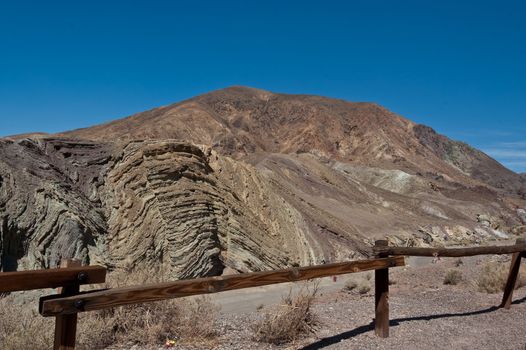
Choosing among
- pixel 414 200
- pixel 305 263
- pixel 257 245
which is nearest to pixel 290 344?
pixel 257 245

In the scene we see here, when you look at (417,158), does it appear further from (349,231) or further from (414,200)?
(349,231)

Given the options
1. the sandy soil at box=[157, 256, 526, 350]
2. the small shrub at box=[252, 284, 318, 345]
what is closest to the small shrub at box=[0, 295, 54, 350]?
the sandy soil at box=[157, 256, 526, 350]

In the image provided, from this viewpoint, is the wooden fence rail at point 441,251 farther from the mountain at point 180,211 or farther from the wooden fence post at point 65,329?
the mountain at point 180,211

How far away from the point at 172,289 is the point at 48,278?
1.17 metres

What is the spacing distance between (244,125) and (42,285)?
277 feet

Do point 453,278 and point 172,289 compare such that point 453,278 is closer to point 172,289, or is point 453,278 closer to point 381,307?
point 381,307

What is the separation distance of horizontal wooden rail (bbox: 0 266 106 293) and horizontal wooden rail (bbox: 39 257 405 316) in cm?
12

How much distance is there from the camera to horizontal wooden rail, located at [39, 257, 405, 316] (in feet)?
12.0

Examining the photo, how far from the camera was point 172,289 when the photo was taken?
14.4 feet

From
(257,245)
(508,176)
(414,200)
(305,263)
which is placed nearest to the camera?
(257,245)

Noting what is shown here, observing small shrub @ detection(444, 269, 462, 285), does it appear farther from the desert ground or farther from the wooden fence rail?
the wooden fence rail

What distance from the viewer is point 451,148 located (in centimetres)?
10806

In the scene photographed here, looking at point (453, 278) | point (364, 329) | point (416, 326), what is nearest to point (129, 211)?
point (453, 278)

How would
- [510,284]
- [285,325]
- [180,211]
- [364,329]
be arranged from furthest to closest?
1. [180,211]
2. [510,284]
3. [364,329]
4. [285,325]
